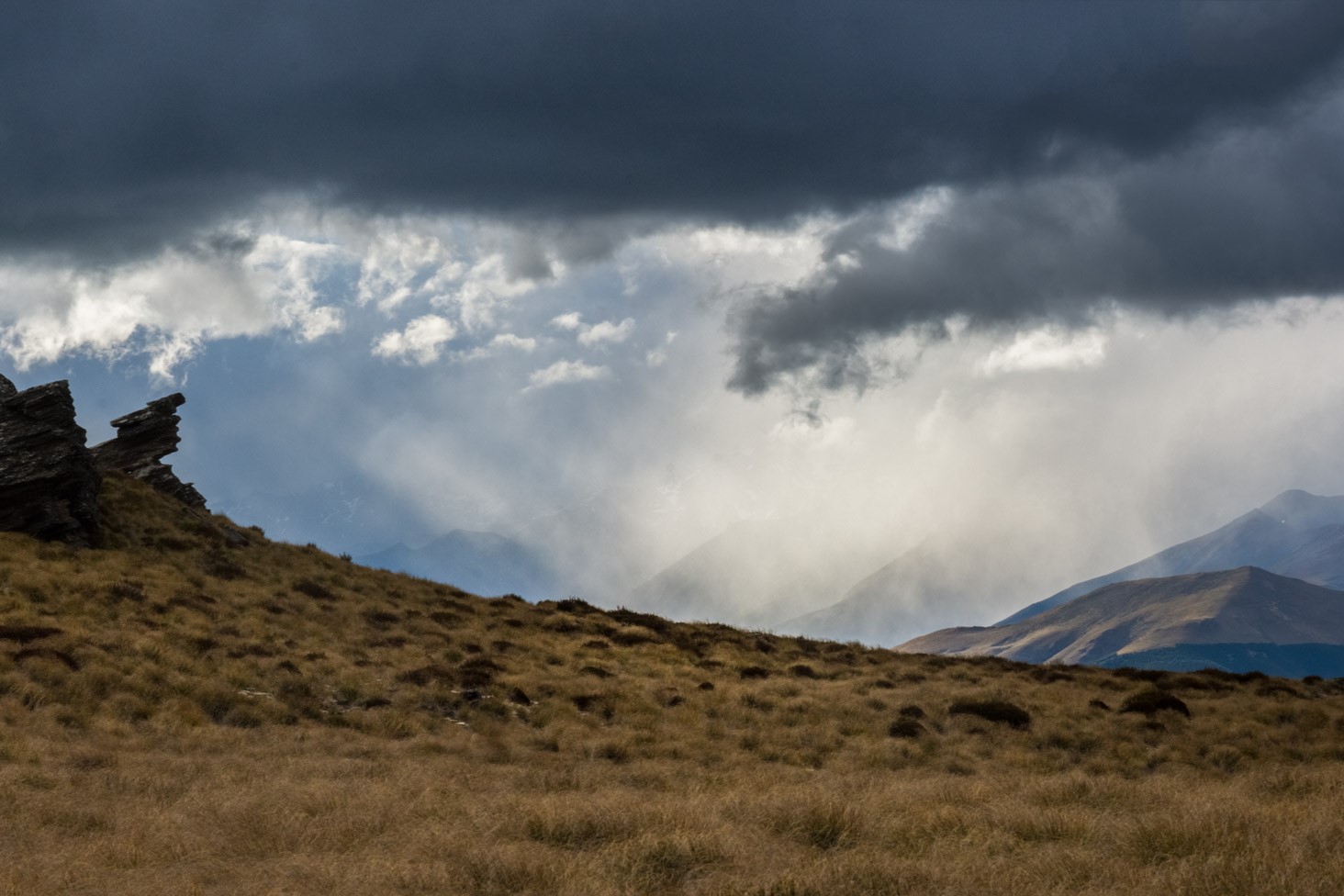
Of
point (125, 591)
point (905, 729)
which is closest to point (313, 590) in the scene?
point (125, 591)

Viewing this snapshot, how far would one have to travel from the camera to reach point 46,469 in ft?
113

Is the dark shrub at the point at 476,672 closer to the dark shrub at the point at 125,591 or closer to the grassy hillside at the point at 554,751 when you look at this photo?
the grassy hillside at the point at 554,751

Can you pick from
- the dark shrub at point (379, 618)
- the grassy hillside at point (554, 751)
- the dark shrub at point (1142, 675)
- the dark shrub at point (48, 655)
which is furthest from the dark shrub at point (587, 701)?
the dark shrub at point (1142, 675)

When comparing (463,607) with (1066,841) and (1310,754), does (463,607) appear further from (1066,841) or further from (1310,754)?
(1066,841)

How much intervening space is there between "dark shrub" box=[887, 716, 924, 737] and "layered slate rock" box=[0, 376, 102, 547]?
92.3ft

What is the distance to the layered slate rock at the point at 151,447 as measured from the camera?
147 ft

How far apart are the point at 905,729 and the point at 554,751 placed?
915cm

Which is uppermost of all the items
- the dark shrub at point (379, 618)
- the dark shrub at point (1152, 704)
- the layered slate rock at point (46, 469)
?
the layered slate rock at point (46, 469)

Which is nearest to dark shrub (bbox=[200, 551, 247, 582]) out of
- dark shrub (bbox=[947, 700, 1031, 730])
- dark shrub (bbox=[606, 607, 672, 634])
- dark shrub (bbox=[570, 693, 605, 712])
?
dark shrub (bbox=[606, 607, 672, 634])

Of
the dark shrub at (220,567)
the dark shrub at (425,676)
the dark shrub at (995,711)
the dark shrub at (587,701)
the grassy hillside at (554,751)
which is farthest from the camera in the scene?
the dark shrub at (220,567)

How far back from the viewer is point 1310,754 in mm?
23016

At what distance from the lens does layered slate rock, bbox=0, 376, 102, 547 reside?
3362cm

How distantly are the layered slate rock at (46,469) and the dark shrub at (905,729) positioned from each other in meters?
28.1

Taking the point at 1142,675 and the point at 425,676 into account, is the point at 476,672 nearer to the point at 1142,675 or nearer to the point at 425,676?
the point at 425,676
